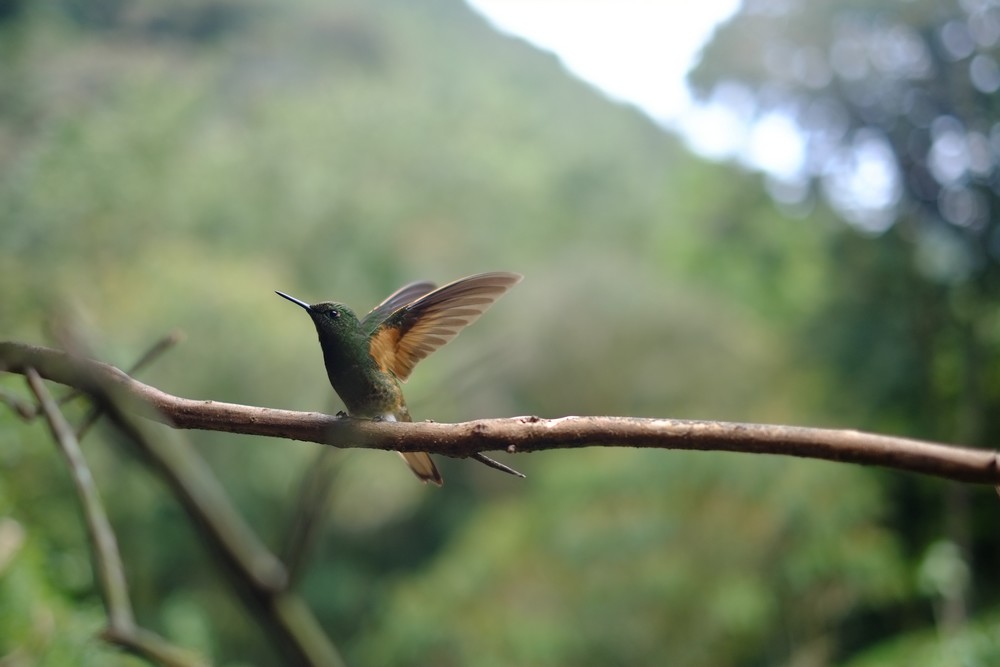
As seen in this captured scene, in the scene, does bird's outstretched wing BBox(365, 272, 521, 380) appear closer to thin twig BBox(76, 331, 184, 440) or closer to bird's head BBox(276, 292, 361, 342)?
bird's head BBox(276, 292, 361, 342)

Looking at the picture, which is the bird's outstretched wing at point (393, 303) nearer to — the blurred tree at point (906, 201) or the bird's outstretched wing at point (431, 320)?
the bird's outstretched wing at point (431, 320)

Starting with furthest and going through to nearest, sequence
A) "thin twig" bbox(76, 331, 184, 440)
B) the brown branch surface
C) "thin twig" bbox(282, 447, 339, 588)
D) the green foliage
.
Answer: the green foliage → "thin twig" bbox(282, 447, 339, 588) → "thin twig" bbox(76, 331, 184, 440) → the brown branch surface

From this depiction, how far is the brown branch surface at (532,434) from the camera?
28 centimetres

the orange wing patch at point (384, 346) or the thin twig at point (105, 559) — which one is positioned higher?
the orange wing patch at point (384, 346)

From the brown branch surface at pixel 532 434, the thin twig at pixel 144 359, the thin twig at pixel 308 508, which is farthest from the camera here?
the thin twig at pixel 308 508

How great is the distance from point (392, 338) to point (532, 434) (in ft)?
0.85

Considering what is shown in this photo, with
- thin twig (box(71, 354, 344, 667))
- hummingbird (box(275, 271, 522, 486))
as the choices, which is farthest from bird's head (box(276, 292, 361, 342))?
thin twig (box(71, 354, 344, 667))

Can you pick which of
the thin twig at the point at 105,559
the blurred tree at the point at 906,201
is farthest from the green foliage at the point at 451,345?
the thin twig at the point at 105,559

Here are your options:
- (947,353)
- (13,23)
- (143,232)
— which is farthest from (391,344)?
(947,353)

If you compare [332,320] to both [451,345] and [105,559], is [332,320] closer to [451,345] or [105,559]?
[105,559]

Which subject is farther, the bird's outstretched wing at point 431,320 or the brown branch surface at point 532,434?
the bird's outstretched wing at point 431,320

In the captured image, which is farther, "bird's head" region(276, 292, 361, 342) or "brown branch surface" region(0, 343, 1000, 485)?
"bird's head" region(276, 292, 361, 342)

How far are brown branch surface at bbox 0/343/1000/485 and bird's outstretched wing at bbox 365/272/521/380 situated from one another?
14 centimetres

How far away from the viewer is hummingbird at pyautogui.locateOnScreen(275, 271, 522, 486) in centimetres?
50
